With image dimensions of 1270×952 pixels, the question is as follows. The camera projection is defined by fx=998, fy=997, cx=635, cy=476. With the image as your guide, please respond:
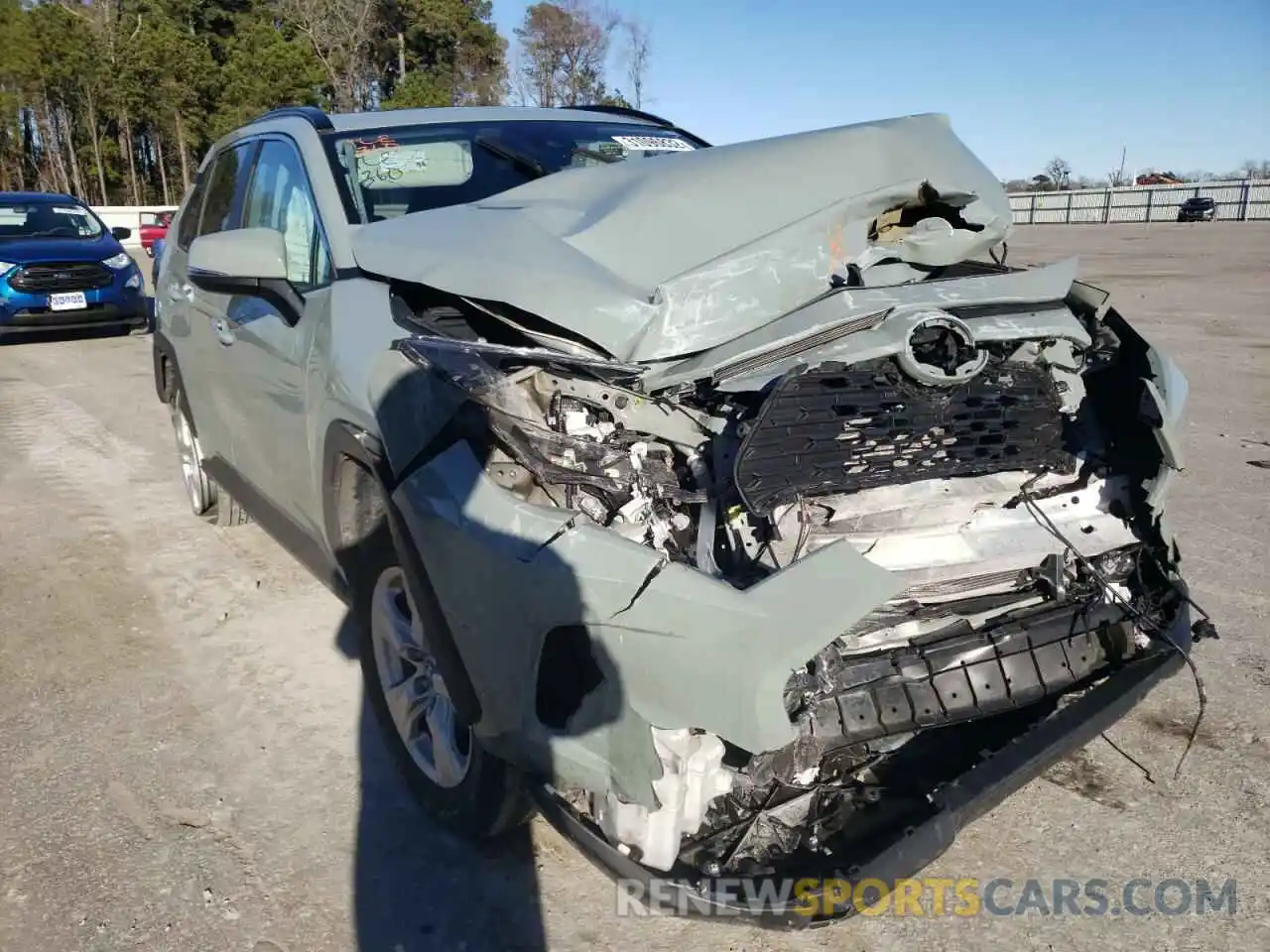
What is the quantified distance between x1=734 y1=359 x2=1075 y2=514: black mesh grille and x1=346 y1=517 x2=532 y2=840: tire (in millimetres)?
915

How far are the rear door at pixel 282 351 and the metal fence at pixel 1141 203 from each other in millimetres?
46356

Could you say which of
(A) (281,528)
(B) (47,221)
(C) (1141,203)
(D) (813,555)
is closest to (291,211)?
(A) (281,528)

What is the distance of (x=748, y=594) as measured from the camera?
1.96 m

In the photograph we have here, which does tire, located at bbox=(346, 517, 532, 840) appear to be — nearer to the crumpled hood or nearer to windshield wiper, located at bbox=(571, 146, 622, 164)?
the crumpled hood

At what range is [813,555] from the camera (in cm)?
204

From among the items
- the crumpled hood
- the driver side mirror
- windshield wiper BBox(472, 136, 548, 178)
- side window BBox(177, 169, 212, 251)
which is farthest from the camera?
side window BBox(177, 169, 212, 251)

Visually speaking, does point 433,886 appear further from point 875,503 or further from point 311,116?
point 311,116

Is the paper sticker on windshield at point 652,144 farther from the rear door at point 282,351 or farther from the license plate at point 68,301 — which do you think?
the license plate at point 68,301

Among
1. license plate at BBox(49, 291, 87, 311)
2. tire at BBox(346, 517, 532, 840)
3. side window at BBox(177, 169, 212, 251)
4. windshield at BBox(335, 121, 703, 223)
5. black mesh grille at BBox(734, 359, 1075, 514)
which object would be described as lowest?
tire at BBox(346, 517, 532, 840)

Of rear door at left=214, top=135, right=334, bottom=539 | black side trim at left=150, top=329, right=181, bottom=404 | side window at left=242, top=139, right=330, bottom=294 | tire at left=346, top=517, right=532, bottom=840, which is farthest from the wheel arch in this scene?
tire at left=346, top=517, right=532, bottom=840

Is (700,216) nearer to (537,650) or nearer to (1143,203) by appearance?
(537,650)

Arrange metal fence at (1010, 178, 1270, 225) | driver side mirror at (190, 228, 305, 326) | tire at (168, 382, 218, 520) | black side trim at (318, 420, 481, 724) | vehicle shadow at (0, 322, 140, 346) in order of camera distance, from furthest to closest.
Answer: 1. metal fence at (1010, 178, 1270, 225)
2. vehicle shadow at (0, 322, 140, 346)
3. tire at (168, 382, 218, 520)
4. driver side mirror at (190, 228, 305, 326)
5. black side trim at (318, 420, 481, 724)

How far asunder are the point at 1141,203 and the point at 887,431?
53.4 m

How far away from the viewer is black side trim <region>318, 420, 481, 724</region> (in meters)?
2.39
